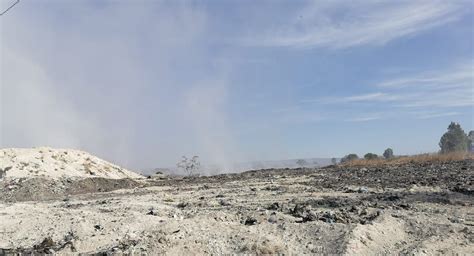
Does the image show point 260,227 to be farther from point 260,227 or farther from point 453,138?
point 453,138

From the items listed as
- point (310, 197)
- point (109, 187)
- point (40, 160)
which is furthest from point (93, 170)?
point (310, 197)

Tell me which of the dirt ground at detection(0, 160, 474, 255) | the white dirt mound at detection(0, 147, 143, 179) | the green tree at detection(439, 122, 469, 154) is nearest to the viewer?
the dirt ground at detection(0, 160, 474, 255)

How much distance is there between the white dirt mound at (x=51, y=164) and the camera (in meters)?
19.0

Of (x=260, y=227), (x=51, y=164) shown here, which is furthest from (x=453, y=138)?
(x=260, y=227)

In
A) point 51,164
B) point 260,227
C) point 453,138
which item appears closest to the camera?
point 260,227

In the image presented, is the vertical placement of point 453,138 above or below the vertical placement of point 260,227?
above

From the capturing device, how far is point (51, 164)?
20859 mm

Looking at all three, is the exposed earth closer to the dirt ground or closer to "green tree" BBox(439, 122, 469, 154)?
the dirt ground

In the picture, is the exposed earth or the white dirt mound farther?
the white dirt mound

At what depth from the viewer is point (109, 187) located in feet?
61.1

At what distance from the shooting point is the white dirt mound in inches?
749

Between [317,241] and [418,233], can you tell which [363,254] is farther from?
[418,233]

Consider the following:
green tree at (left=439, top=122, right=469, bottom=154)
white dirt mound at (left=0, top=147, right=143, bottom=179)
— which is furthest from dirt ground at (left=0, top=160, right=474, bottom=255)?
green tree at (left=439, top=122, right=469, bottom=154)

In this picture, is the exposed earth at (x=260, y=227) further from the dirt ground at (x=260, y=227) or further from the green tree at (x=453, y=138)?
the green tree at (x=453, y=138)
